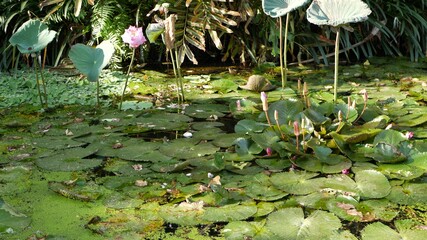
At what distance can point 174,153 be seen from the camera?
104 inches

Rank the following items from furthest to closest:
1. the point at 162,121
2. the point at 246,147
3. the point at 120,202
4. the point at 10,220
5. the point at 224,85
Answer: the point at 224,85 → the point at 162,121 → the point at 246,147 → the point at 120,202 → the point at 10,220

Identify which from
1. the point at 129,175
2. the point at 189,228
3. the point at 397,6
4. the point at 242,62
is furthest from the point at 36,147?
the point at 397,6

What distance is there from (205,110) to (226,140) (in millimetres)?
564

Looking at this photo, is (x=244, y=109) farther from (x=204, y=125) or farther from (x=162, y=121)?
(x=162, y=121)

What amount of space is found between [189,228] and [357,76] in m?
2.46

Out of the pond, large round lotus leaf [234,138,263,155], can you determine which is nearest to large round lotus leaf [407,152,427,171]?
the pond

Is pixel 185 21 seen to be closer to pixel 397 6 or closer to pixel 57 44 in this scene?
pixel 57 44

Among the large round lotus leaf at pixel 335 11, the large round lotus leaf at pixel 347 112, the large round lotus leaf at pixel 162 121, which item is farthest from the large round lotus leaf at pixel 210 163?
the large round lotus leaf at pixel 335 11

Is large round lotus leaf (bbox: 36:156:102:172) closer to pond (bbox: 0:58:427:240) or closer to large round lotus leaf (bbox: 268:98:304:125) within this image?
pond (bbox: 0:58:427:240)

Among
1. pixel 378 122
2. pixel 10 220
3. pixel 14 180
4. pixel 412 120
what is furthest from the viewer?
pixel 412 120

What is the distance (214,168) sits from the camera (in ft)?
8.05

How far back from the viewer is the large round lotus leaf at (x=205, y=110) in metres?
3.22

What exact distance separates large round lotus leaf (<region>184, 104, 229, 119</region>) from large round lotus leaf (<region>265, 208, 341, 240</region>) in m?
1.24

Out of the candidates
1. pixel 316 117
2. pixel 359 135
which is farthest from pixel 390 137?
pixel 316 117
